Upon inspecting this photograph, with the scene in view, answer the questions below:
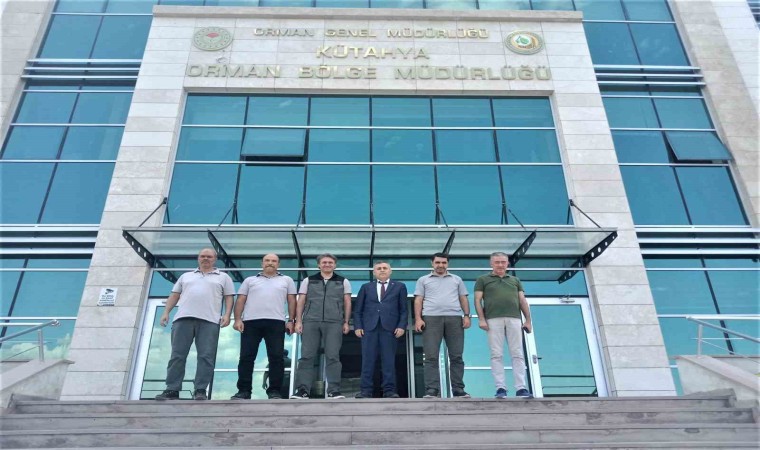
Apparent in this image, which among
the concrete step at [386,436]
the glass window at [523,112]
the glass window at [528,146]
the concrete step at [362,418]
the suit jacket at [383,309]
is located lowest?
the concrete step at [386,436]

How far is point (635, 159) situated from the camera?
11.9 m

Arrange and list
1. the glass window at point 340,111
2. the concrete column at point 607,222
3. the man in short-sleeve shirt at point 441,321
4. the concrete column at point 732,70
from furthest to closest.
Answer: the glass window at point 340,111
the concrete column at point 732,70
the concrete column at point 607,222
the man in short-sleeve shirt at point 441,321

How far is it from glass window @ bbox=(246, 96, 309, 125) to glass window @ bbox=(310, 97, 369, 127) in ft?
0.75

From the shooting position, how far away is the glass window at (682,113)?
12.5m

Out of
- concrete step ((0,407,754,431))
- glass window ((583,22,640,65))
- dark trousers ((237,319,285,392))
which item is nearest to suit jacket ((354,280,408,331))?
dark trousers ((237,319,285,392))

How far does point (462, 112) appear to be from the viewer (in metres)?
12.1

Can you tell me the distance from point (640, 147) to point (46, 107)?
13521 mm

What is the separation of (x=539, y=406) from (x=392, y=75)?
8.57 m

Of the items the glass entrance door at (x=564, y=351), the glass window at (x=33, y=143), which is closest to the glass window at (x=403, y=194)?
the glass entrance door at (x=564, y=351)

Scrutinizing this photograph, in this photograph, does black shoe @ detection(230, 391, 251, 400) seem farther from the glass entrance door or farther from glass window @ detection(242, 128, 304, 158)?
glass window @ detection(242, 128, 304, 158)

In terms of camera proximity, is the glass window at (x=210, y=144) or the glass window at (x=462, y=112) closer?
the glass window at (x=210, y=144)

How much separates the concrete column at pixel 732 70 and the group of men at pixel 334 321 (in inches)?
311

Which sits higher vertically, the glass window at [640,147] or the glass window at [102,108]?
the glass window at [102,108]

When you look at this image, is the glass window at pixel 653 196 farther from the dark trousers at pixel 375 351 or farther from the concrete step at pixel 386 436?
the dark trousers at pixel 375 351
